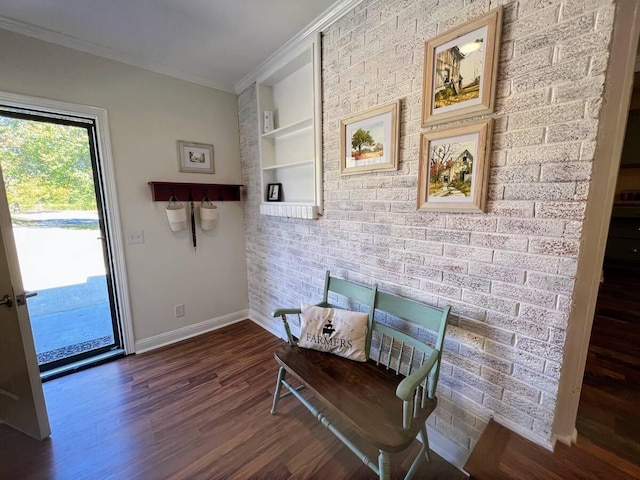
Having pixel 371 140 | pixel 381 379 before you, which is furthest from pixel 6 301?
pixel 371 140

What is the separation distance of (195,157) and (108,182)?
73cm

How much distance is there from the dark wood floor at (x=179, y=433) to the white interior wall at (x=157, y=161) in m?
0.55

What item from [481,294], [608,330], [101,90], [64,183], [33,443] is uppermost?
[101,90]

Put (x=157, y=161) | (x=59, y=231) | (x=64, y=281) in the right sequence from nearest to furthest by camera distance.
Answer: (x=59, y=231) < (x=64, y=281) < (x=157, y=161)

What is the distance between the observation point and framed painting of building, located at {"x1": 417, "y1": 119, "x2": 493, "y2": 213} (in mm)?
1167

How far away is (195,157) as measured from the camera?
2.57m

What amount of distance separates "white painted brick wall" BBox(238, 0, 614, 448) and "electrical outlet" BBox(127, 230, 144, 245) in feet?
5.70

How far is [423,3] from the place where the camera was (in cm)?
131

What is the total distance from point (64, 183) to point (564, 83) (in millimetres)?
3079

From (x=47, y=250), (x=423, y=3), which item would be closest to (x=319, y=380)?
(x=423, y=3)

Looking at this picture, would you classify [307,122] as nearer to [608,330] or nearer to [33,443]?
[33,443]

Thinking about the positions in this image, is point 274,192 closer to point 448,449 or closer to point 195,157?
point 195,157

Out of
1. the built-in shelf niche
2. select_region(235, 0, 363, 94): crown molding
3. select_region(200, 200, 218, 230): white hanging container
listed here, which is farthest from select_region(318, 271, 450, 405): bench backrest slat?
select_region(235, 0, 363, 94): crown molding

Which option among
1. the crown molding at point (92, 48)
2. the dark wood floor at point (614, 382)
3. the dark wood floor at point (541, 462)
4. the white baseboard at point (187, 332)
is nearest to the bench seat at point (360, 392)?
the dark wood floor at point (541, 462)
